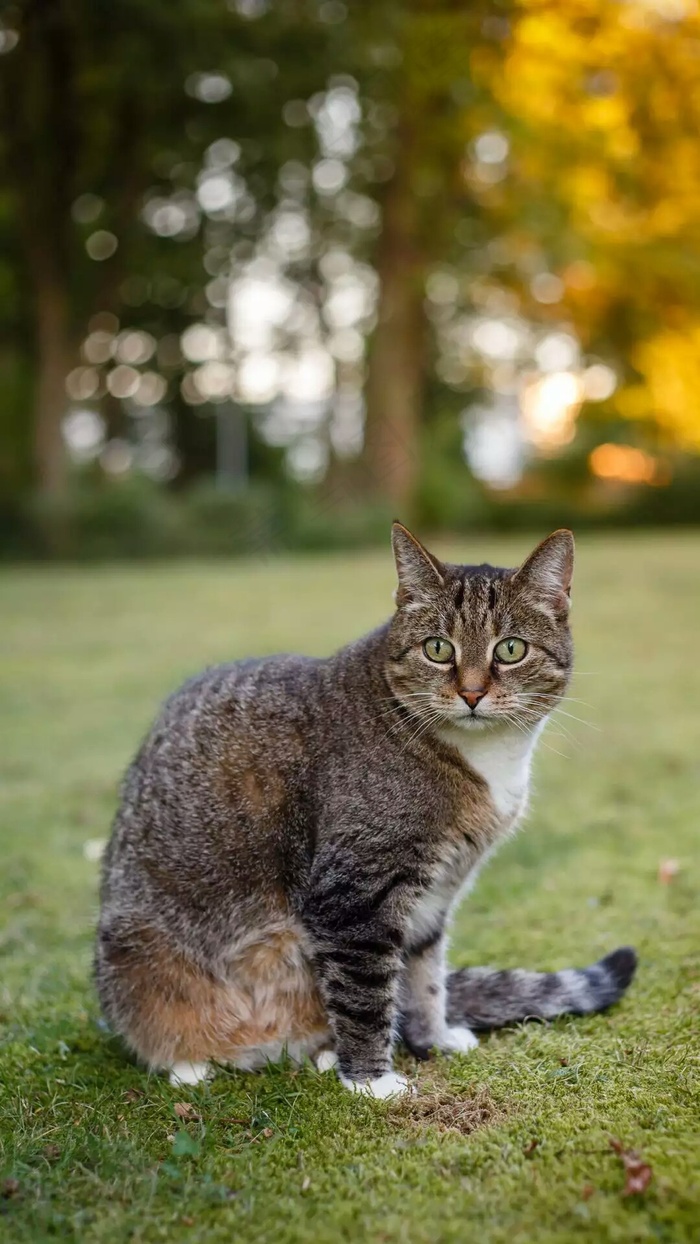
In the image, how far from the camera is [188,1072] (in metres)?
3.32

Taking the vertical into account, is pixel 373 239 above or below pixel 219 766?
above

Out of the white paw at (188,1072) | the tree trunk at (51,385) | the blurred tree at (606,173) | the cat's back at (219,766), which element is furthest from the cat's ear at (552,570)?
the blurred tree at (606,173)

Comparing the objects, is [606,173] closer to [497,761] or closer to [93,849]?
[93,849]

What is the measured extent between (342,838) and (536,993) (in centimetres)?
92

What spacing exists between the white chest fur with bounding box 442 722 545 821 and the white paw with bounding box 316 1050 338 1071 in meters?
0.86

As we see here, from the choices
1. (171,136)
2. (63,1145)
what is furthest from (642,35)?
(63,1145)

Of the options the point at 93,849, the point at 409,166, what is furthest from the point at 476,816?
the point at 409,166

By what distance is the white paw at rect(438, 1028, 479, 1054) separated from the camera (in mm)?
3465

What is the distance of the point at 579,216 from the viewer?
24125mm

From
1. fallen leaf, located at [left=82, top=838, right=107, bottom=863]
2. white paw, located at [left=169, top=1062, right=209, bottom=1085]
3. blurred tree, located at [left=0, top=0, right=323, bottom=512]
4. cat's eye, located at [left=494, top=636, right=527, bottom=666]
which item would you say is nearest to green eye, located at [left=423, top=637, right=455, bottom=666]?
cat's eye, located at [left=494, top=636, right=527, bottom=666]

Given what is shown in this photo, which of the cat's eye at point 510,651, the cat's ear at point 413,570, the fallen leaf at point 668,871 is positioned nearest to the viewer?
the cat's eye at point 510,651

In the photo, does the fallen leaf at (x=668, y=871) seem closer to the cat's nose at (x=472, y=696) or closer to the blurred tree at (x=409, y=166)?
the cat's nose at (x=472, y=696)

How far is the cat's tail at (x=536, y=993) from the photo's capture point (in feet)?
11.8

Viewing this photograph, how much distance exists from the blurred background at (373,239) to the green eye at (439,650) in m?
16.6
